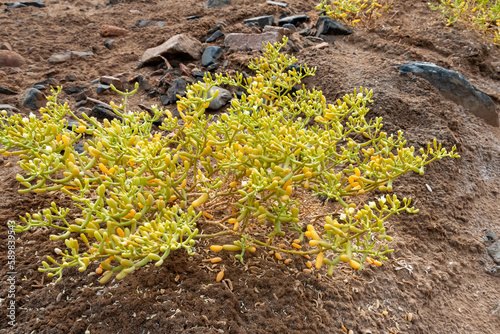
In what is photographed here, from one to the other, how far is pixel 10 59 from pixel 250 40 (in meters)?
2.67

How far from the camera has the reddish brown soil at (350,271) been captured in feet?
5.53

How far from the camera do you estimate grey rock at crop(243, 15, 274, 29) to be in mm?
4770

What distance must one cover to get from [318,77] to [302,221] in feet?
6.03

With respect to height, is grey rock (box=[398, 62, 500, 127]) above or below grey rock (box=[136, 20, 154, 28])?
above

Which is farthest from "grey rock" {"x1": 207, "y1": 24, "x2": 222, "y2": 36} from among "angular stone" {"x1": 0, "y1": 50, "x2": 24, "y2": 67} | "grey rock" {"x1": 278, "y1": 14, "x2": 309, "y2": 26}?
"angular stone" {"x1": 0, "y1": 50, "x2": 24, "y2": 67}

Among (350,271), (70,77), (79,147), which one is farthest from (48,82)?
(350,271)

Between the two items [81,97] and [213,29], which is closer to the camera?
[81,97]

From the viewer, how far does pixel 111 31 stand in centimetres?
495

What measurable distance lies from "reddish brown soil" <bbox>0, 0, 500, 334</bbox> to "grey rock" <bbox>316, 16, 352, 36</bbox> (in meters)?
0.21

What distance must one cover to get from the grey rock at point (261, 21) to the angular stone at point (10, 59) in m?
2.71

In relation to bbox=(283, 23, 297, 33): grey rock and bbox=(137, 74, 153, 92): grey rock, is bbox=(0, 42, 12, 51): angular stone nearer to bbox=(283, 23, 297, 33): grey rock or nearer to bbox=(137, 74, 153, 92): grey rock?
bbox=(137, 74, 153, 92): grey rock

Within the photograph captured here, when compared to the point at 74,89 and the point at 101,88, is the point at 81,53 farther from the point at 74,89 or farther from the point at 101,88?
the point at 101,88

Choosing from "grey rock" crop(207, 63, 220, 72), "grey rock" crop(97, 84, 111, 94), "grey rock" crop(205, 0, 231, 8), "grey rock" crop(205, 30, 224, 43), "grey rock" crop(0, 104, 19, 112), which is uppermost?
"grey rock" crop(205, 0, 231, 8)

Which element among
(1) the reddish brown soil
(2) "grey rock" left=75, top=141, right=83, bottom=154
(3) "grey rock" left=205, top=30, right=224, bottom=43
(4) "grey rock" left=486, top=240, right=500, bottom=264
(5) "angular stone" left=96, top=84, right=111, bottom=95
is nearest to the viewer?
(1) the reddish brown soil
